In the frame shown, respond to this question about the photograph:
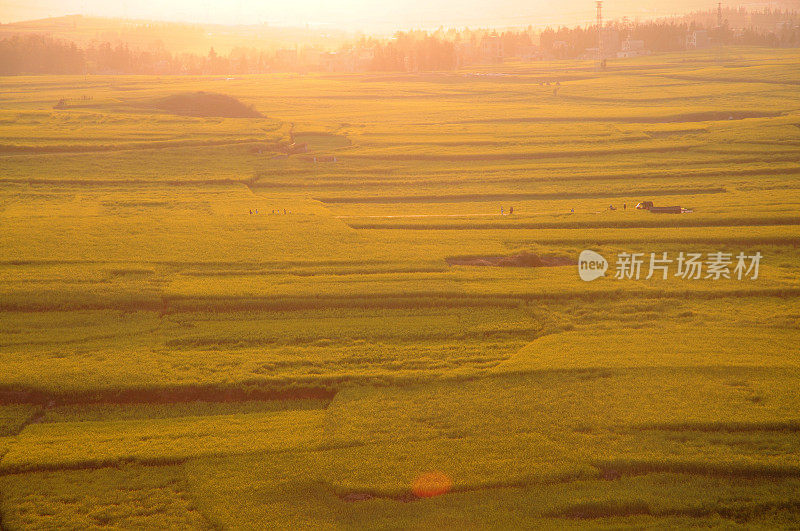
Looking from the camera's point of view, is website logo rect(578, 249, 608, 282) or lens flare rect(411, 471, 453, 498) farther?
website logo rect(578, 249, 608, 282)

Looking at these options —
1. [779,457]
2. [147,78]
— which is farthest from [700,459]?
[147,78]

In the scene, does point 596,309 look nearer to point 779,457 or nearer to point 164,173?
point 779,457

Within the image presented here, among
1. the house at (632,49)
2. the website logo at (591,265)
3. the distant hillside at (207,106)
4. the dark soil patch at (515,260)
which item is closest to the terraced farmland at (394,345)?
the dark soil patch at (515,260)

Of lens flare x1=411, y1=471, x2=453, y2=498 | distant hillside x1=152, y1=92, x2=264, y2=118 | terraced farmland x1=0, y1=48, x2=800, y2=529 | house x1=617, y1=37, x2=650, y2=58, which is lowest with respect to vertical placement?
lens flare x1=411, y1=471, x2=453, y2=498

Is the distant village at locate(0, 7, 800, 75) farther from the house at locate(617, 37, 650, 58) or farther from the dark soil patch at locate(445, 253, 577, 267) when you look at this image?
the dark soil patch at locate(445, 253, 577, 267)

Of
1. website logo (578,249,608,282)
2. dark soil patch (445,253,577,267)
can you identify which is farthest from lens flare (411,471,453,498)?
dark soil patch (445,253,577,267)

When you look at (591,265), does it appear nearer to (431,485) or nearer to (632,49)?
(431,485)
